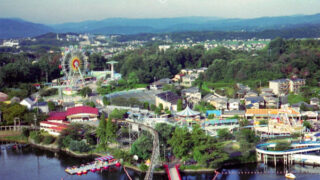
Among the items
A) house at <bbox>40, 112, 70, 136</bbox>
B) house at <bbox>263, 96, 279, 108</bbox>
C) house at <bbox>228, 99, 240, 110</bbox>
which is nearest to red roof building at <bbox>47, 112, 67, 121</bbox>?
house at <bbox>40, 112, 70, 136</bbox>

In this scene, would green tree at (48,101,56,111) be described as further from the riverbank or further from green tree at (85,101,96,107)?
the riverbank

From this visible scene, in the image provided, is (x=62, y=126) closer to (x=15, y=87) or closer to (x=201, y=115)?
(x=201, y=115)

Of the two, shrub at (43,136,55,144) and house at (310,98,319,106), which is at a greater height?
house at (310,98,319,106)

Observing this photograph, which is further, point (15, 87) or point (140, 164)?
point (15, 87)

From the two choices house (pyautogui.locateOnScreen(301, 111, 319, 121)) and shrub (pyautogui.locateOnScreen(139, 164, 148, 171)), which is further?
house (pyautogui.locateOnScreen(301, 111, 319, 121))

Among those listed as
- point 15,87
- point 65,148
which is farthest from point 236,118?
point 15,87

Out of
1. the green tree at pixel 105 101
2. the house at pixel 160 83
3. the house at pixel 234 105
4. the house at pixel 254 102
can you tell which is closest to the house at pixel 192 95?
the house at pixel 234 105
